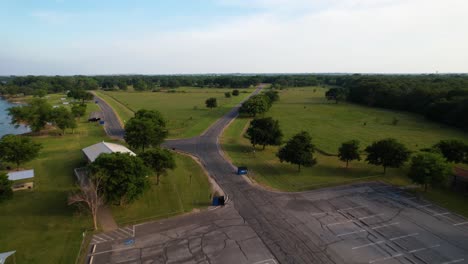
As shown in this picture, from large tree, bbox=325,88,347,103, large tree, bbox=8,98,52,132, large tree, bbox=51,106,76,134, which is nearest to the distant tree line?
large tree, bbox=325,88,347,103

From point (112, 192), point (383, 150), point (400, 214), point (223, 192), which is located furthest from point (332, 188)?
point (112, 192)

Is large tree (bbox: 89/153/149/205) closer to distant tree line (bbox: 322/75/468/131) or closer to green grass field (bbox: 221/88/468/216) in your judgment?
green grass field (bbox: 221/88/468/216)

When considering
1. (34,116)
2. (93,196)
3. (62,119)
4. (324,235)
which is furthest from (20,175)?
(324,235)

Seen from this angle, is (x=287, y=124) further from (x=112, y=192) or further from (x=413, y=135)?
(x=112, y=192)

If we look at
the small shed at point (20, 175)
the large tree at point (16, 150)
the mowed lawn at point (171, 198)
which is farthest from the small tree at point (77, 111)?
the mowed lawn at point (171, 198)

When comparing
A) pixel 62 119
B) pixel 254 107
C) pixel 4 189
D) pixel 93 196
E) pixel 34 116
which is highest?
pixel 34 116

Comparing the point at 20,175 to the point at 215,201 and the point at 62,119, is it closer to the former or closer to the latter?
the point at 215,201
